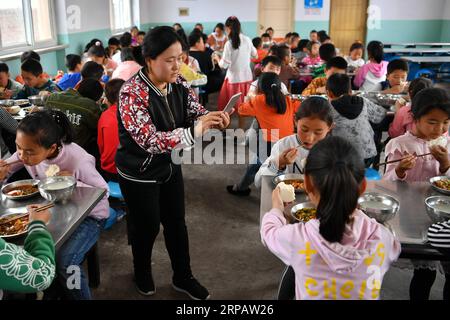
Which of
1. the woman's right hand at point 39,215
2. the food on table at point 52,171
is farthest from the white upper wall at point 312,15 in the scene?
the woman's right hand at point 39,215

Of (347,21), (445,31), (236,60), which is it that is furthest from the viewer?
(347,21)

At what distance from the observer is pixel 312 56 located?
6.32m

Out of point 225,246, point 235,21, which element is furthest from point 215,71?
point 225,246

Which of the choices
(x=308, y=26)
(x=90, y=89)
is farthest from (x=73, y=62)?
(x=308, y=26)

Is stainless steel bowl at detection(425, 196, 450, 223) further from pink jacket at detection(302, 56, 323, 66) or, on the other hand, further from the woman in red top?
pink jacket at detection(302, 56, 323, 66)

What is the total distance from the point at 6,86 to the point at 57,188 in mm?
2735

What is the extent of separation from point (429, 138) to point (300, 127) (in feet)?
2.12

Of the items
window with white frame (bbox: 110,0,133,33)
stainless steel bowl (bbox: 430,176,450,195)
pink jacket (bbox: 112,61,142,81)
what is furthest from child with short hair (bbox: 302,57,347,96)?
window with white frame (bbox: 110,0,133,33)

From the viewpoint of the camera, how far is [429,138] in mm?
2152

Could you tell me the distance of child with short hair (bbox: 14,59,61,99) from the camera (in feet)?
12.2

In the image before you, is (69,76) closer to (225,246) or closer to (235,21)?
(235,21)

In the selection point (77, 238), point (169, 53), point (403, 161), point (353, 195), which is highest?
point (169, 53)

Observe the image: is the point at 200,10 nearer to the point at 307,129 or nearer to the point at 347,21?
the point at 347,21

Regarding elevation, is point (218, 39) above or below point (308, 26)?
below
